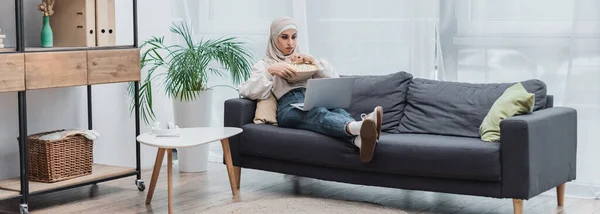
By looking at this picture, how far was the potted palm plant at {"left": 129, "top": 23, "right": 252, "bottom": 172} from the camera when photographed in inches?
218

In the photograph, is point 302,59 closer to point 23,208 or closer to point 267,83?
point 267,83

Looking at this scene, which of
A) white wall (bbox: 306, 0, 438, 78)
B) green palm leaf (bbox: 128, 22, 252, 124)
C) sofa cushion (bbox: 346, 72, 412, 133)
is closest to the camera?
sofa cushion (bbox: 346, 72, 412, 133)

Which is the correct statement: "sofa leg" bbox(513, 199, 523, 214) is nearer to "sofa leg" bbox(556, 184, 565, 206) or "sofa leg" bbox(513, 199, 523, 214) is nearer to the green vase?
"sofa leg" bbox(556, 184, 565, 206)

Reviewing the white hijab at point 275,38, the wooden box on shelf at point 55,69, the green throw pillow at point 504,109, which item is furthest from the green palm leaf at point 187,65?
the green throw pillow at point 504,109

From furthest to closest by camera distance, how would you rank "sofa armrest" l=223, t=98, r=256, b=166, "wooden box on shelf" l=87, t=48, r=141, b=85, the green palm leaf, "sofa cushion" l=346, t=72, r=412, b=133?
the green palm leaf < "sofa armrest" l=223, t=98, r=256, b=166 < "sofa cushion" l=346, t=72, r=412, b=133 < "wooden box on shelf" l=87, t=48, r=141, b=85

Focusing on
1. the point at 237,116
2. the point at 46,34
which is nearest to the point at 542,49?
the point at 237,116

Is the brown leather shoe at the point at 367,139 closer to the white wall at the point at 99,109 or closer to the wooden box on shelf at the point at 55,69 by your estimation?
the wooden box on shelf at the point at 55,69

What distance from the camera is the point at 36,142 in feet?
15.6

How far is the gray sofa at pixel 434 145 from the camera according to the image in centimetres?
412

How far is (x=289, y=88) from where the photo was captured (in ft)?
16.6

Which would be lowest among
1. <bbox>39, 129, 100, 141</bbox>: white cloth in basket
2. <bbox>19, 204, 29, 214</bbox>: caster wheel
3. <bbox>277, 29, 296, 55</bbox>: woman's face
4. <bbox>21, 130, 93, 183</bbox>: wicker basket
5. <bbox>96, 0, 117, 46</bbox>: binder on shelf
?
<bbox>19, 204, 29, 214</bbox>: caster wheel

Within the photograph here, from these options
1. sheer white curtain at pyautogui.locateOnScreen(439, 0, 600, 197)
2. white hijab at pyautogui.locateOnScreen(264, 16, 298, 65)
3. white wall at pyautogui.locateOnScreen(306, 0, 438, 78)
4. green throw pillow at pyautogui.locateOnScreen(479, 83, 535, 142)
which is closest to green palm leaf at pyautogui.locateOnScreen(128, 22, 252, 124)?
white hijab at pyautogui.locateOnScreen(264, 16, 298, 65)

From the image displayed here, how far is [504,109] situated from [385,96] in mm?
836

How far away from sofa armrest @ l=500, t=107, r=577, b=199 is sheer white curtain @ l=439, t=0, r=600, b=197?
442 mm
